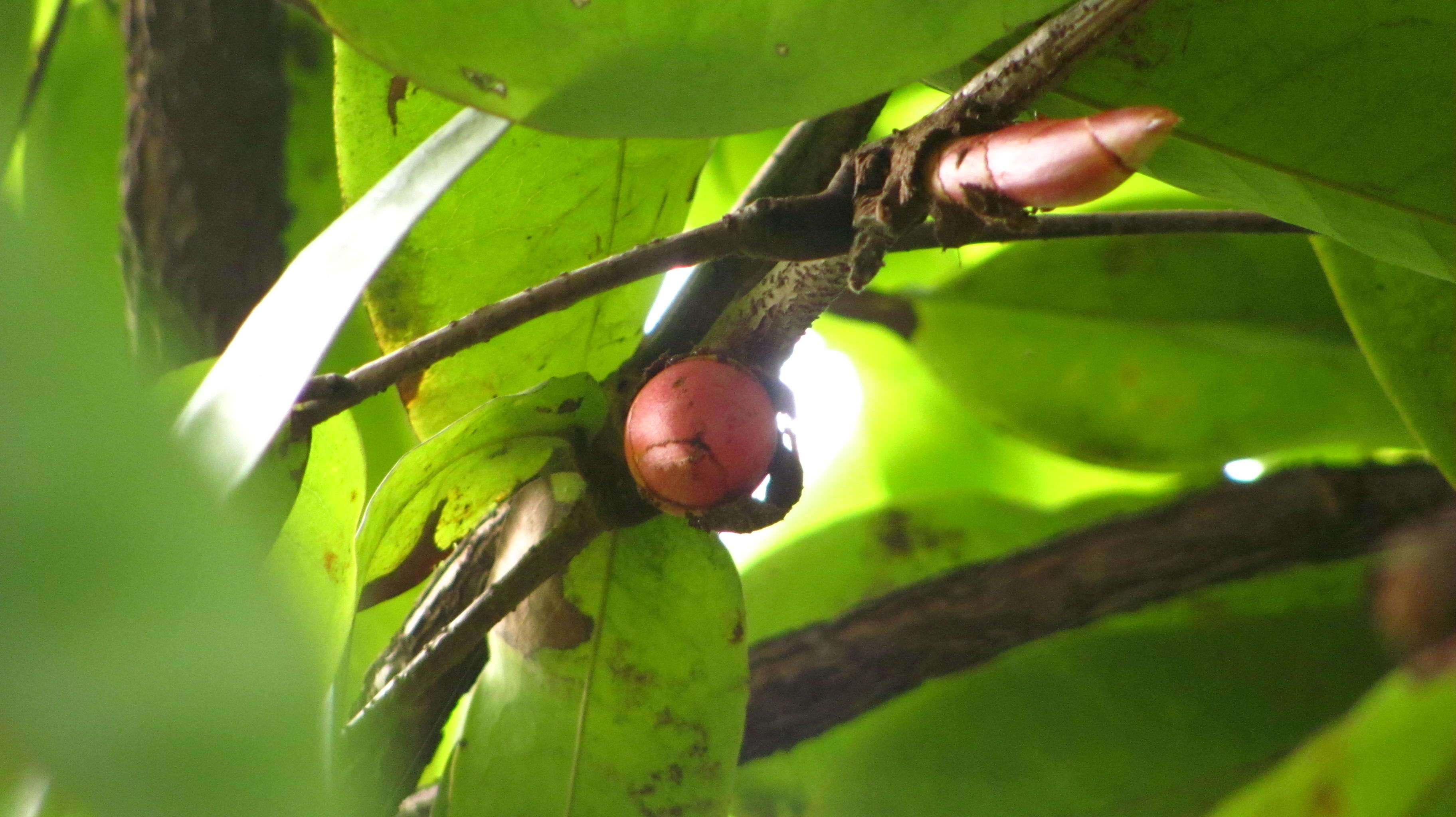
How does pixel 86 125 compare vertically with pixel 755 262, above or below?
above

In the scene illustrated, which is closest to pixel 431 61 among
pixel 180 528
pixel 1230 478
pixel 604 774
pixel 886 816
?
pixel 180 528

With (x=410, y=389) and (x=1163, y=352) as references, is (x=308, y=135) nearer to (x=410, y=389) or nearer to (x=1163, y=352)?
(x=410, y=389)

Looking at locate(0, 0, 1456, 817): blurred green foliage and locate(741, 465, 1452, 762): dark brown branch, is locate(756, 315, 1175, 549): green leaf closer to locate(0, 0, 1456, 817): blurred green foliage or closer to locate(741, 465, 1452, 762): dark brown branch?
locate(0, 0, 1456, 817): blurred green foliage

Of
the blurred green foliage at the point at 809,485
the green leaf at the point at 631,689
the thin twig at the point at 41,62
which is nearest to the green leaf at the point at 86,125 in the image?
the blurred green foliage at the point at 809,485

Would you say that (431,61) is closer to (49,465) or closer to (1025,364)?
(49,465)

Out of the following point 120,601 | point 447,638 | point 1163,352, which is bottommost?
point 120,601

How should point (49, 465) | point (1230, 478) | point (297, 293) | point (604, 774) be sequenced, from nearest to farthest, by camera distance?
point (49, 465), point (297, 293), point (604, 774), point (1230, 478)

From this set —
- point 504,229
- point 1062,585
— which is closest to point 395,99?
point 504,229
